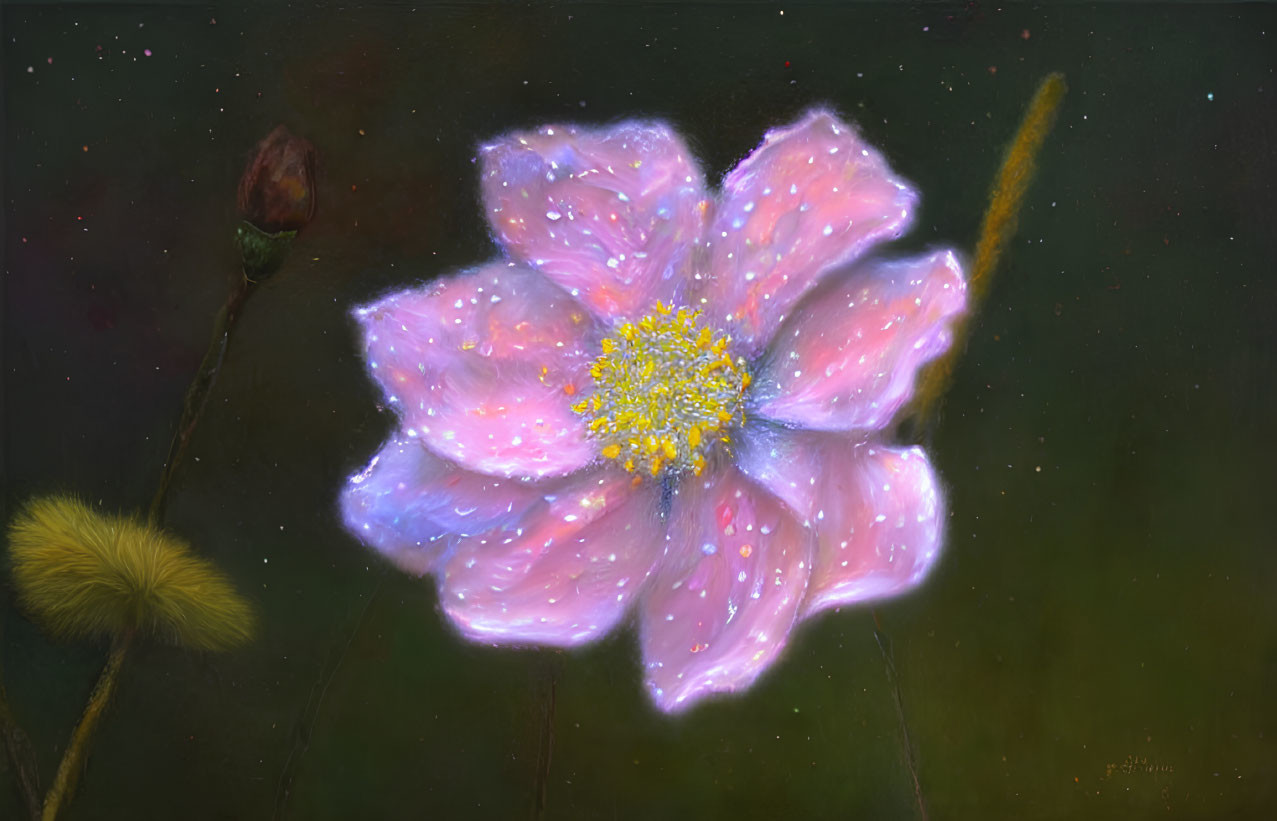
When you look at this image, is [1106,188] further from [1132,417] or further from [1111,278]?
[1132,417]

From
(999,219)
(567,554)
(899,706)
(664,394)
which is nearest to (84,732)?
(567,554)

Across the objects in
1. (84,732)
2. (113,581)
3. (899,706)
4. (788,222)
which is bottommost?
(899,706)

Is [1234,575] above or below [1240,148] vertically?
below

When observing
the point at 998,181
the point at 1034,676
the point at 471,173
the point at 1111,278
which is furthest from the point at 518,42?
the point at 1034,676

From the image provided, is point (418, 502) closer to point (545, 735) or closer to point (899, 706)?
point (545, 735)

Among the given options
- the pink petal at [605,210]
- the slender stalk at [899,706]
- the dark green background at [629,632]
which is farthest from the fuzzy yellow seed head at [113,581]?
the slender stalk at [899,706]

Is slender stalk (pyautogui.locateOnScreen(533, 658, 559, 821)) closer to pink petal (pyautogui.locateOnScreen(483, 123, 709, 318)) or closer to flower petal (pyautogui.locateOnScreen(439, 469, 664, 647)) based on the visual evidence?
flower petal (pyautogui.locateOnScreen(439, 469, 664, 647))

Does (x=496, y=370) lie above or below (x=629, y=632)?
above
